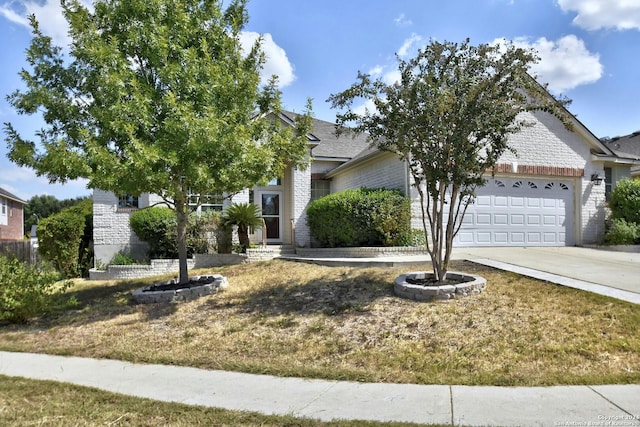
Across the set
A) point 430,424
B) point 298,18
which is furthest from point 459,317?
point 298,18

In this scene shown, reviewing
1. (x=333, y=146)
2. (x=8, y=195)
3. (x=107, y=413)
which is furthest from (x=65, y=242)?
(x=8, y=195)

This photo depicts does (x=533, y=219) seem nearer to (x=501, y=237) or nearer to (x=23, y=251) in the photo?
(x=501, y=237)

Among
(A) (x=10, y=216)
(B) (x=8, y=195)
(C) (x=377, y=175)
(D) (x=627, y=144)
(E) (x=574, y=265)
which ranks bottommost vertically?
(E) (x=574, y=265)

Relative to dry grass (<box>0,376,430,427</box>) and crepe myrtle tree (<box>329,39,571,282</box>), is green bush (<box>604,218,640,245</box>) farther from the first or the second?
dry grass (<box>0,376,430,427</box>)

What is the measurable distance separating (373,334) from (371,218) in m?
6.34

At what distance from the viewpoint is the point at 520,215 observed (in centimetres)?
1391

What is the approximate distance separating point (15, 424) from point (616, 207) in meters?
17.1

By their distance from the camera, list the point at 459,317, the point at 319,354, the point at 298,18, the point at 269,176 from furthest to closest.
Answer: the point at 298,18 → the point at 269,176 → the point at 459,317 → the point at 319,354

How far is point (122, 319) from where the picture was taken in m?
8.01

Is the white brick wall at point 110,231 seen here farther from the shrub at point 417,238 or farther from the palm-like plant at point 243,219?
the shrub at point 417,238

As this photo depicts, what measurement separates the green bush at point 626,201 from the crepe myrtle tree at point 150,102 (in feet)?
40.1

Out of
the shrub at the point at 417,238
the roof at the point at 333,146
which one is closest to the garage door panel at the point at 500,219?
the shrub at the point at 417,238

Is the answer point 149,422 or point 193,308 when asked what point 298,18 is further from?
point 149,422

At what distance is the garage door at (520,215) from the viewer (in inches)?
531
